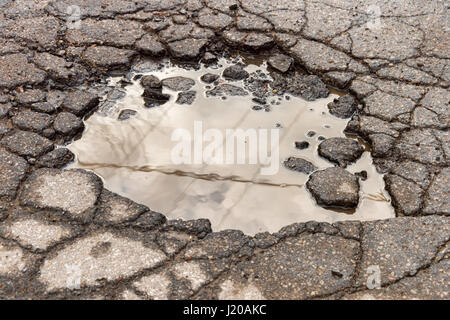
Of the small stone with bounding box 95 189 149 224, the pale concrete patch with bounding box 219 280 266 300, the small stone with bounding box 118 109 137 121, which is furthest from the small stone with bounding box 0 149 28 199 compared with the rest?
the pale concrete patch with bounding box 219 280 266 300

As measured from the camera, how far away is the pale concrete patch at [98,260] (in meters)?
2.32

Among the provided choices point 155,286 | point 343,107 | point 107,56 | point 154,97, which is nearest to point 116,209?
point 155,286

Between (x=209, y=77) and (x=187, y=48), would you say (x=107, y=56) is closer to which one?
(x=187, y=48)

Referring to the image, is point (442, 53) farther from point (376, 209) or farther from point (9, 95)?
point (9, 95)

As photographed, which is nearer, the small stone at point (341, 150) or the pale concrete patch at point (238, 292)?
the pale concrete patch at point (238, 292)

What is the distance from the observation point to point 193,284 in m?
2.30

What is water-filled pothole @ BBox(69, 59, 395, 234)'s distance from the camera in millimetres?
2748

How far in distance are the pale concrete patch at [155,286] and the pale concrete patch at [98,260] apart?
0.21 feet

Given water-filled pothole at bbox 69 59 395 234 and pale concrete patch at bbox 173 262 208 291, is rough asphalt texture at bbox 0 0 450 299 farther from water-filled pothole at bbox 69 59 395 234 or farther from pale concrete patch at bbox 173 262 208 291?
water-filled pothole at bbox 69 59 395 234

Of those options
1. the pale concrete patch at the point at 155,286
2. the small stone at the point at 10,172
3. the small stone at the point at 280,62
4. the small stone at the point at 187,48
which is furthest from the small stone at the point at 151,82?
the pale concrete patch at the point at 155,286

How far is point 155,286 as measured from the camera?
229cm

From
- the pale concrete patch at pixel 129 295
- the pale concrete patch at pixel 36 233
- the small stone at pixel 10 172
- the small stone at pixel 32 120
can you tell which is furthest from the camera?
the small stone at pixel 32 120

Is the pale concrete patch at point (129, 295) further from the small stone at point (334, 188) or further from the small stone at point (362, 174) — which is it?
the small stone at point (362, 174)

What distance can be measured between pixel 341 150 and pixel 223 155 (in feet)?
2.15
